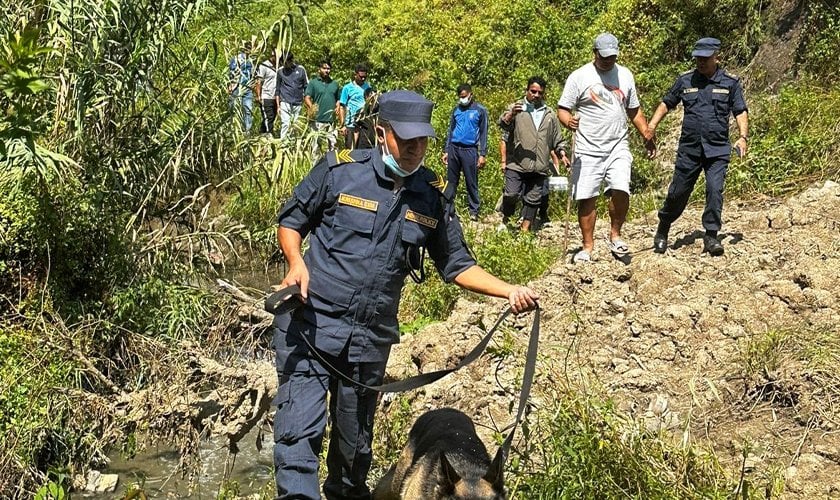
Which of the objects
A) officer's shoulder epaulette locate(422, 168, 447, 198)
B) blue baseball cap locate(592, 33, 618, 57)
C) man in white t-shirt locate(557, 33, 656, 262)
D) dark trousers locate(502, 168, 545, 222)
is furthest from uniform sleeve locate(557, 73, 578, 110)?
officer's shoulder epaulette locate(422, 168, 447, 198)

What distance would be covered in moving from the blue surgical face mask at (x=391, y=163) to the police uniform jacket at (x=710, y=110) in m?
4.67

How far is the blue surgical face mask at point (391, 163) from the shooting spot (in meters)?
4.66

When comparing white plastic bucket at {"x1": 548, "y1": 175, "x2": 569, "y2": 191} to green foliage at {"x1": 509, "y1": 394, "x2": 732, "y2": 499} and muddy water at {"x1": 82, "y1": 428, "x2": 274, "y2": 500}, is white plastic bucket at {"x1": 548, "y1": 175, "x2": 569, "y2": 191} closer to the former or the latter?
muddy water at {"x1": 82, "y1": 428, "x2": 274, "y2": 500}

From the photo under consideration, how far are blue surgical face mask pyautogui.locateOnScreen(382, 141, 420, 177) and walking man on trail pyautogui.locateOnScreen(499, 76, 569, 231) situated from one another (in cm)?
722

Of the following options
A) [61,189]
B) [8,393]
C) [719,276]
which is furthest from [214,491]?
[719,276]

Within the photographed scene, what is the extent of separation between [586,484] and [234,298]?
4.26 metres

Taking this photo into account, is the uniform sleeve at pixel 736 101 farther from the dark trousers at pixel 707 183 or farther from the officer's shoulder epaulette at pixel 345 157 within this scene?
the officer's shoulder epaulette at pixel 345 157

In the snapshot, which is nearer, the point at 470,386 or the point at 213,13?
the point at 470,386

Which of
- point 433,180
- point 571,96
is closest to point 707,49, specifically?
point 571,96

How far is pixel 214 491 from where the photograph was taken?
7.19m

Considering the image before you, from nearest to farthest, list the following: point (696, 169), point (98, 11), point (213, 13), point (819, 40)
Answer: point (98, 11), point (213, 13), point (696, 169), point (819, 40)

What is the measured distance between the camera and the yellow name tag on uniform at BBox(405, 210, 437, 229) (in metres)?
4.71

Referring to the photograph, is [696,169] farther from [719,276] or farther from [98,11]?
[98,11]

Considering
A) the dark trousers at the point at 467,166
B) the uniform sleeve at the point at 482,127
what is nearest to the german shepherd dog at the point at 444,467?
the dark trousers at the point at 467,166
